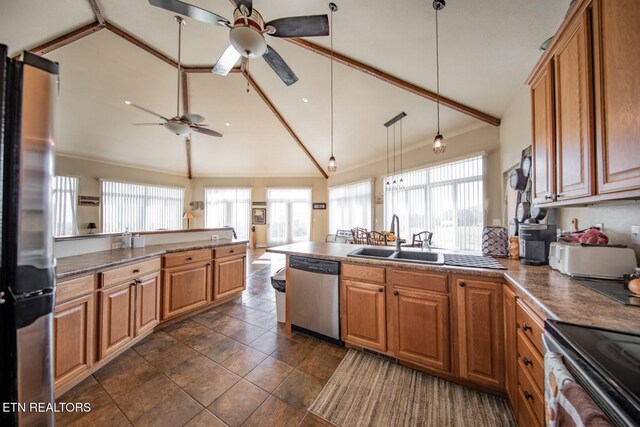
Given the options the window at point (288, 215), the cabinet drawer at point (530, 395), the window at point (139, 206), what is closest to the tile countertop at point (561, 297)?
the cabinet drawer at point (530, 395)

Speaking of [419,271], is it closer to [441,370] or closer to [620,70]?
[441,370]

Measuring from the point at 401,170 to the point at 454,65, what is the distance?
8.66ft

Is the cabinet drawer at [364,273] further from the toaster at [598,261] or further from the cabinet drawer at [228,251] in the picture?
the cabinet drawer at [228,251]

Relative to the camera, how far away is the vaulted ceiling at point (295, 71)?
2244 millimetres

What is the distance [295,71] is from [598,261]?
455 cm

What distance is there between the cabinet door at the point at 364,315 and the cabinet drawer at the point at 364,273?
0.05 metres

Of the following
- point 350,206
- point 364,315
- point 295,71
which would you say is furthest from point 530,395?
point 350,206

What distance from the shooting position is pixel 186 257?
2502 millimetres

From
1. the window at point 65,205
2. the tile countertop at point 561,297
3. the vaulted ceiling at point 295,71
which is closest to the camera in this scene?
the tile countertop at point 561,297

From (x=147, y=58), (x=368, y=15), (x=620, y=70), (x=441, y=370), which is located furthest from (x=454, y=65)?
(x=147, y=58)

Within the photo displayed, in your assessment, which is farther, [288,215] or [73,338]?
[288,215]

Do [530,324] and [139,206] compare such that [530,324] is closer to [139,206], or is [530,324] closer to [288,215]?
[288,215]

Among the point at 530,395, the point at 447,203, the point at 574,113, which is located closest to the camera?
the point at 530,395

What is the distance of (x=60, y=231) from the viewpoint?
5.38 metres
